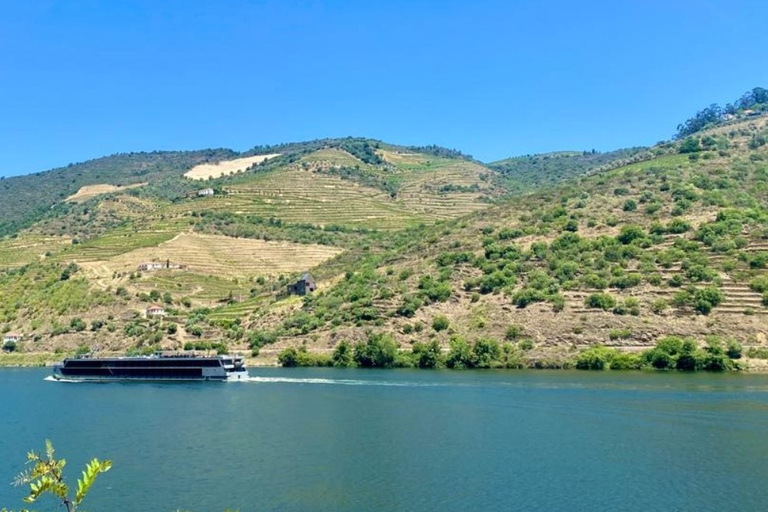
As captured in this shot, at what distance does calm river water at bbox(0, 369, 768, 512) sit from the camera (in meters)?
33.1

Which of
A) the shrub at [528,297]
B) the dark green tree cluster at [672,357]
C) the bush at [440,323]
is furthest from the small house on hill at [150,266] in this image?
the dark green tree cluster at [672,357]

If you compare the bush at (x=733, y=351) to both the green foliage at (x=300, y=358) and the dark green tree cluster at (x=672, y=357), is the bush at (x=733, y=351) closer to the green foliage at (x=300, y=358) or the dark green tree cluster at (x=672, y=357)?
the dark green tree cluster at (x=672, y=357)

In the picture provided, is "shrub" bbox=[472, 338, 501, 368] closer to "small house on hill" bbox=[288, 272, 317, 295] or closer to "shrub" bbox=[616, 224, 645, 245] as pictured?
"shrub" bbox=[616, 224, 645, 245]

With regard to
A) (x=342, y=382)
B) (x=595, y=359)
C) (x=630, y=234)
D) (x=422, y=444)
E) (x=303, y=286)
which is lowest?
(x=422, y=444)

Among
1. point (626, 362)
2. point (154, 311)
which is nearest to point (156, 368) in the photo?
point (154, 311)

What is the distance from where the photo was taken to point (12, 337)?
Answer: 11400 cm

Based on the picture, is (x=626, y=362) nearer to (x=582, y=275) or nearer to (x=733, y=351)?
(x=733, y=351)

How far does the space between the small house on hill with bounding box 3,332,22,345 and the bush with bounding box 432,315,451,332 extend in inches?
2628

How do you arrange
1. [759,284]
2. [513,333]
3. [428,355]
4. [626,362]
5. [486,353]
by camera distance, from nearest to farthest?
[626,362], [759,284], [486,353], [428,355], [513,333]

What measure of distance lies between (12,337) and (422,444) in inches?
3632

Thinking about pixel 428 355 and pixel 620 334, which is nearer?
pixel 620 334

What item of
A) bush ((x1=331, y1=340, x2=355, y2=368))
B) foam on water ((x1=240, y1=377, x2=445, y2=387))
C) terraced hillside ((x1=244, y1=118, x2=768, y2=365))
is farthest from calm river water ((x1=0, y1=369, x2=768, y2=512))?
bush ((x1=331, y1=340, x2=355, y2=368))

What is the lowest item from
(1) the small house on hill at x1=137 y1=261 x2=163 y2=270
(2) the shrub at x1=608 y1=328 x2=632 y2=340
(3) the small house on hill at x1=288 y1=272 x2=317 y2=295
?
(2) the shrub at x1=608 y1=328 x2=632 y2=340

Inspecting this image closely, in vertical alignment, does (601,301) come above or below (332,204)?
below
